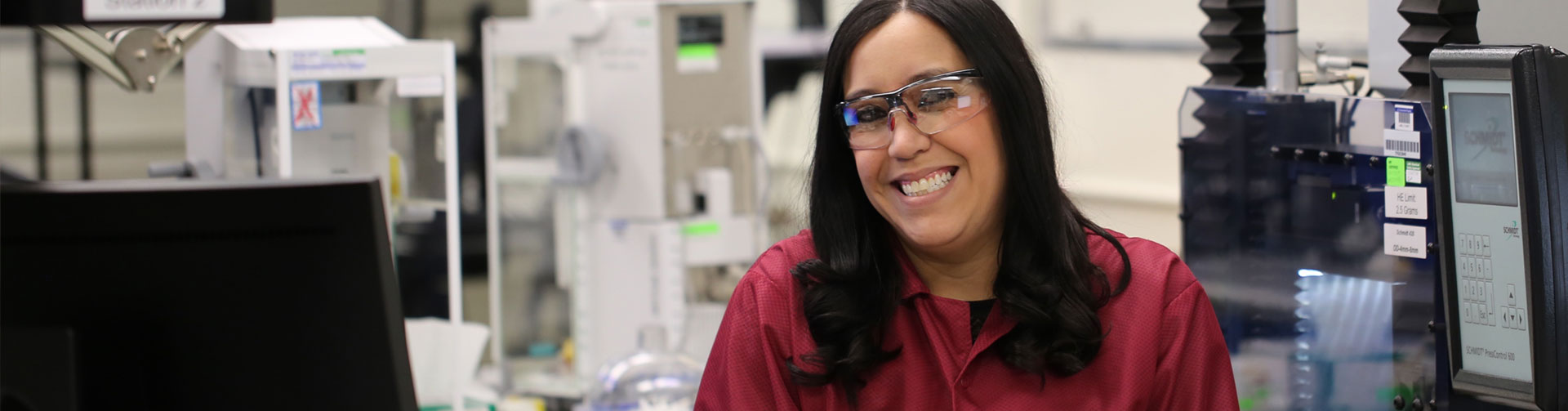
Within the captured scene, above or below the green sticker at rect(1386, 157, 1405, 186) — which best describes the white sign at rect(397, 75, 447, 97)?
above

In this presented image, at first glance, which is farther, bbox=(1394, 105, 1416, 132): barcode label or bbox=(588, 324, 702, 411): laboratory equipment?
bbox=(588, 324, 702, 411): laboratory equipment

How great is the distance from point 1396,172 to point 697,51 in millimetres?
2660

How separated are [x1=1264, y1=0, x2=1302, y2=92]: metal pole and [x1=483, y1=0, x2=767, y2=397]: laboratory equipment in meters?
2.21

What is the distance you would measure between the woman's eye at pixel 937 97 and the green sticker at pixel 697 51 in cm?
280

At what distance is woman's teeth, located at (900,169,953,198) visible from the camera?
1.55 metres

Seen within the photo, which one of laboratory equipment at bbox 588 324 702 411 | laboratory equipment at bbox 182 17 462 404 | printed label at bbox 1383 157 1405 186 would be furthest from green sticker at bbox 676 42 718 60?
printed label at bbox 1383 157 1405 186

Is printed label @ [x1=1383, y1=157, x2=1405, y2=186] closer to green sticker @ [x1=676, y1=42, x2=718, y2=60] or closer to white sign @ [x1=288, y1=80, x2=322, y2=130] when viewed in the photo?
white sign @ [x1=288, y1=80, x2=322, y2=130]

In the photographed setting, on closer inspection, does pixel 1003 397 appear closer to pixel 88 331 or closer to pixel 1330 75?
pixel 88 331

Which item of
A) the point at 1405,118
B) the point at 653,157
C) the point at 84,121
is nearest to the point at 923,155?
the point at 1405,118

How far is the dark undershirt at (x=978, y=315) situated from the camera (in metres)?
1.60

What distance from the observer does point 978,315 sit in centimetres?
162

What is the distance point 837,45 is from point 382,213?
62 centimetres

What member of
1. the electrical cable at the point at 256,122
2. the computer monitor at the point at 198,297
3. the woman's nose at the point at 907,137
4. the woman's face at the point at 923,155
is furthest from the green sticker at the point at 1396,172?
the electrical cable at the point at 256,122

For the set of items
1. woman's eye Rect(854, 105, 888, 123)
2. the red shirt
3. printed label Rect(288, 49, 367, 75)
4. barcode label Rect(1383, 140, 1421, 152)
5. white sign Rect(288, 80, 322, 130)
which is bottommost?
the red shirt
